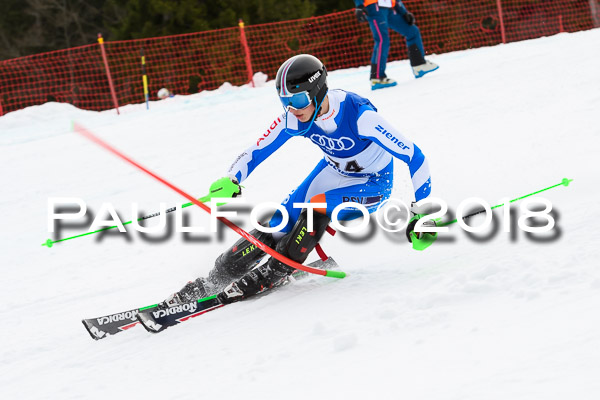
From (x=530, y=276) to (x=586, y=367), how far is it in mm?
902

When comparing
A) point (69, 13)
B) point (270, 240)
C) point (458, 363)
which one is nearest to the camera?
point (458, 363)

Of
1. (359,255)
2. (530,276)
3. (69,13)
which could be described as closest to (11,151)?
(359,255)

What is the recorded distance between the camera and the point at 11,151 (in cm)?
924

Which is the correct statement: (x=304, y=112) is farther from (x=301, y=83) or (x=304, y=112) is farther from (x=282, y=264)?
(x=282, y=264)

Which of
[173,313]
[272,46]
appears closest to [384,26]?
[173,313]

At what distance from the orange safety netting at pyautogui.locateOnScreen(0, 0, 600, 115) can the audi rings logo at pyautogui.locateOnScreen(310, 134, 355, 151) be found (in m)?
11.9

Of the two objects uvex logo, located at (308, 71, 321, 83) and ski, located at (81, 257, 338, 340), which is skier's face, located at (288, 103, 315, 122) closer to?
uvex logo, located at (308, 71, 321, 83)

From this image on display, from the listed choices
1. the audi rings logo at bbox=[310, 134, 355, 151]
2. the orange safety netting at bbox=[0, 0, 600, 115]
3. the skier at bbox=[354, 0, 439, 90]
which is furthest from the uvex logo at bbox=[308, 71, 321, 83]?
the orange safety netting at bbox=[0, 0, 600, 115]

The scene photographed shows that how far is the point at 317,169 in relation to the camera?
13.3ft

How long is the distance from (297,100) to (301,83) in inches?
3.7

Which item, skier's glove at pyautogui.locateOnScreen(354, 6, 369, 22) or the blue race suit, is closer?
the blue race suit

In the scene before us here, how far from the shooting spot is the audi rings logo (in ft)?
11.9

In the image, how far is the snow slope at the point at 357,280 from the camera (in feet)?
7.98

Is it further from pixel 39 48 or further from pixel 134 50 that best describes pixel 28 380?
pixel 39 48
